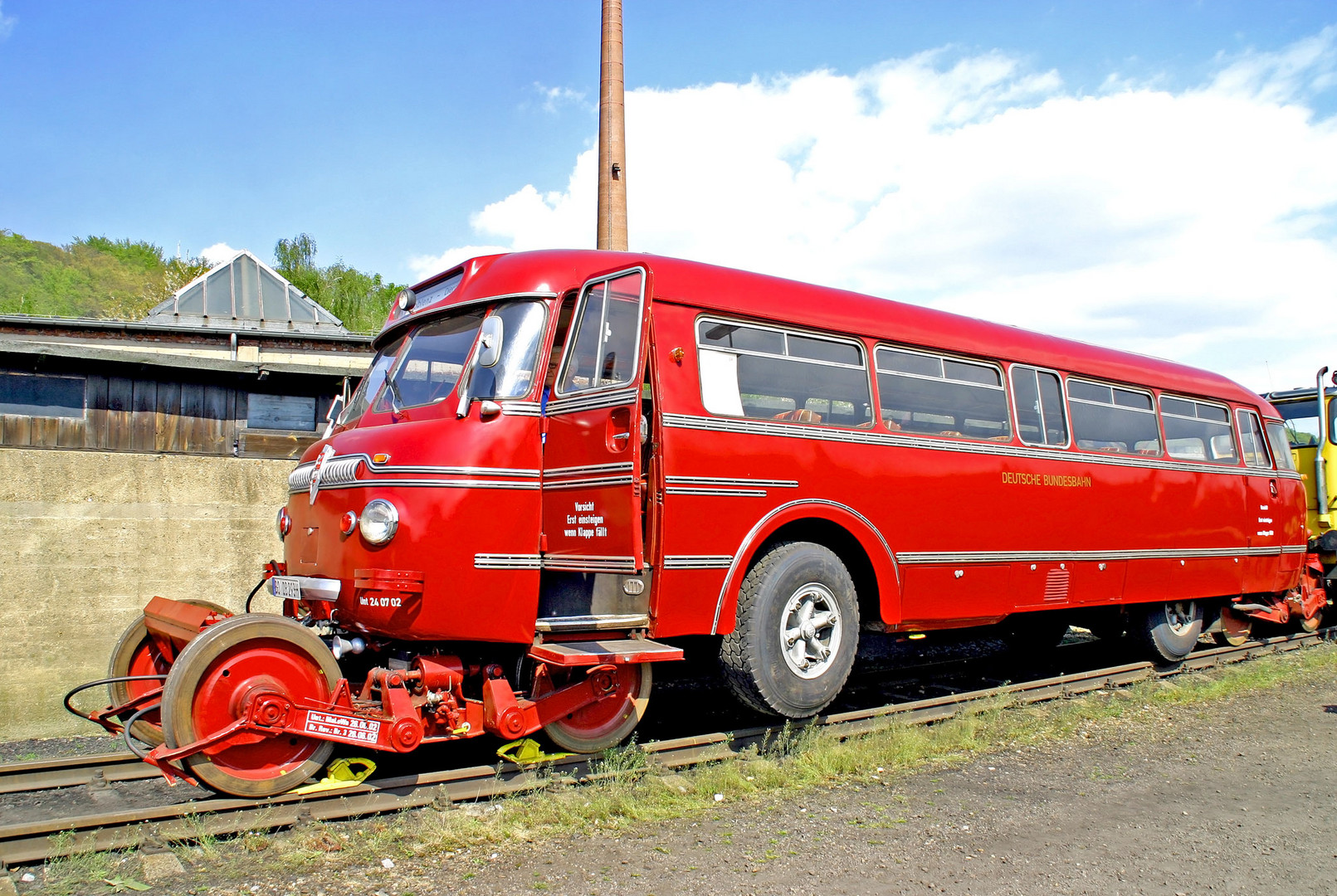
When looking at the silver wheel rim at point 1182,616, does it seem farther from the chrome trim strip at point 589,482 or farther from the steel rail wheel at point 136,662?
the steel rail wheel at point 136,662

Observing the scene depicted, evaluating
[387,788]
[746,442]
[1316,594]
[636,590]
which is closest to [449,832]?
[387,788]

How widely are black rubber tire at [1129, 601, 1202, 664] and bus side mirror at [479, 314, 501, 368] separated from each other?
7.33m

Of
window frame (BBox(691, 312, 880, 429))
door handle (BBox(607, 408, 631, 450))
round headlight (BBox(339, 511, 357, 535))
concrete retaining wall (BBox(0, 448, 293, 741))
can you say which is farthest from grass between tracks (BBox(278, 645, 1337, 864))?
concrete retaining wall (BBox(0, 448, 293, 741))

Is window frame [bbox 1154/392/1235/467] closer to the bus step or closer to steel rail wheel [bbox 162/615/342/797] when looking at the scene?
the bus step

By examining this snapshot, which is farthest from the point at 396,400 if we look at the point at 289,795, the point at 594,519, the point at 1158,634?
the point at 1158,634

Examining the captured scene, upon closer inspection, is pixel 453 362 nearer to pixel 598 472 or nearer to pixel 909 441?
pixel 598 472

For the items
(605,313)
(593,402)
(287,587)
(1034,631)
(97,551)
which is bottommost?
(1034,631)

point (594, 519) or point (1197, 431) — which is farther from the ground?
point (1197, 431)

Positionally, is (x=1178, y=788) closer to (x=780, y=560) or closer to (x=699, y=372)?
(x=780, y=560)

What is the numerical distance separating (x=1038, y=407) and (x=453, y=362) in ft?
16.5

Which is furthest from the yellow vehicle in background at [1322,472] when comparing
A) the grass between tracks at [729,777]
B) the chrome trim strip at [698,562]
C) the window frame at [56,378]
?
the window frame at [56,378]

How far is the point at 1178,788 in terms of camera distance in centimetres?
576

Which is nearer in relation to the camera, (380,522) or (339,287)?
(380,522)

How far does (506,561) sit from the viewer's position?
533 cm
